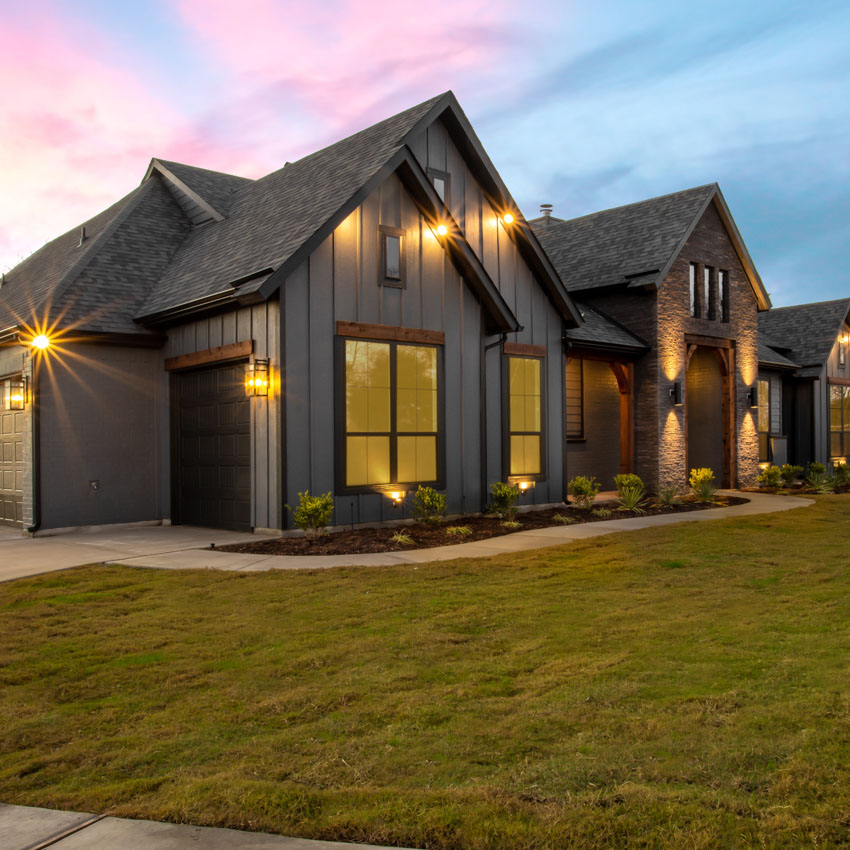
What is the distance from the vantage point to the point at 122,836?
9.85 ft

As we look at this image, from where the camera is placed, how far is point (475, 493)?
47.5ft

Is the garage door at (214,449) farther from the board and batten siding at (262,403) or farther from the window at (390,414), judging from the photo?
the window at (390,414)

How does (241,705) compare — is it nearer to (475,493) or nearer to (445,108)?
(475,493)

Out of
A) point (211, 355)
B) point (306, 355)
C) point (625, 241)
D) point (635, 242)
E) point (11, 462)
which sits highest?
point (625, 241)

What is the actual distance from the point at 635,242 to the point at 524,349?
648cm

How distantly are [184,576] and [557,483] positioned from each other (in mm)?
9086

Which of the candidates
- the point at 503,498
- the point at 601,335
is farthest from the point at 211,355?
the point at 601,335

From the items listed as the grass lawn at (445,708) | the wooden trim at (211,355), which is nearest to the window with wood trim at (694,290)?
the wooden trim at (211,355)

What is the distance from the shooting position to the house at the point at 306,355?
40.0 ft

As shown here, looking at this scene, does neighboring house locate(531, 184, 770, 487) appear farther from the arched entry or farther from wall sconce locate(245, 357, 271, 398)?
wall sconce locate(245, 357, 271, 398)

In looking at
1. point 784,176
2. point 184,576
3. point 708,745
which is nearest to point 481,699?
point 708,745

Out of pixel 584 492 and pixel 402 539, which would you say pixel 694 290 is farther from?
pixel 402 539

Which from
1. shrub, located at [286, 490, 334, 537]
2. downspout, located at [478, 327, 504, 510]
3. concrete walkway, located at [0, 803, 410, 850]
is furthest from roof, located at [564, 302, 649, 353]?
concrete walkway, located at [0, 803, 410, 850]

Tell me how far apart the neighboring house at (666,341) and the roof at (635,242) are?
1.3 inches
